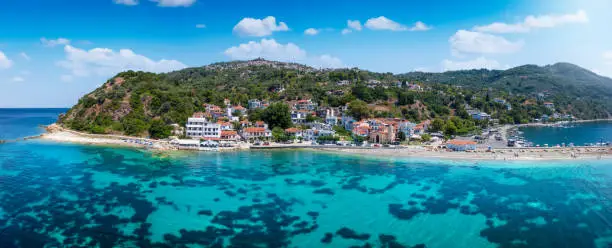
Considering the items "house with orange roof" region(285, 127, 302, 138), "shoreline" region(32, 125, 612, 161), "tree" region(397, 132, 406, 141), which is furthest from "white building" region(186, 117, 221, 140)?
"tree" region(397, 132, 406, 141)

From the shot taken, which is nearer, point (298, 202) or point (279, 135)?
point (298, 202)

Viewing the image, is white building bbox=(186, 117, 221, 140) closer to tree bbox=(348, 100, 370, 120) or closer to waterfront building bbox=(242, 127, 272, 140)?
waterfront building bbox=(242, 127, 272, 140)

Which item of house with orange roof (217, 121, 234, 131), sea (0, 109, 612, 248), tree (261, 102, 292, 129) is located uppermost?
tree (261, 102, 292, 129)

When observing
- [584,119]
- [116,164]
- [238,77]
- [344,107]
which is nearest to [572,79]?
[584,119]

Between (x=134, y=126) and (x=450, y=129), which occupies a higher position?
(x=450, y=129)

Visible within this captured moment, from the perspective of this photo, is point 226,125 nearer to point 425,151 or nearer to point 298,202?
point 425,151

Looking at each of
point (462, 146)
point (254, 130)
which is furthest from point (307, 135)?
point (462, 146)

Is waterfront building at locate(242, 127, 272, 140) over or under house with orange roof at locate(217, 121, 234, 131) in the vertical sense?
under
